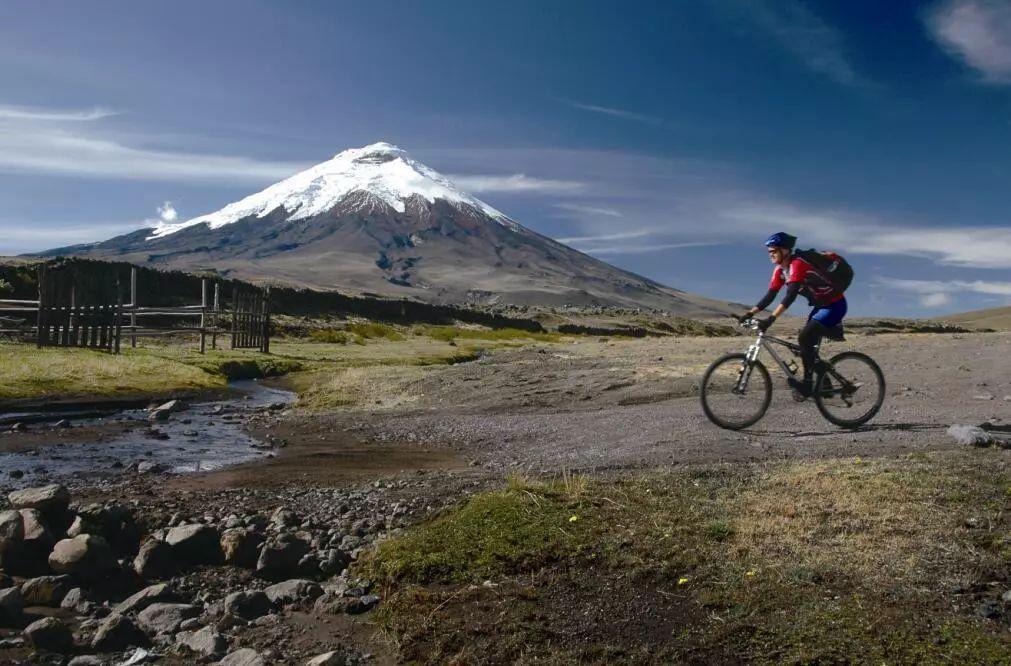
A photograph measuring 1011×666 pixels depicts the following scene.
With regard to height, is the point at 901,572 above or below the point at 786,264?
below

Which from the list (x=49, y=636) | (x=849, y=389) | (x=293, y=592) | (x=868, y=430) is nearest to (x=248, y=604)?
(x=293, y=592)

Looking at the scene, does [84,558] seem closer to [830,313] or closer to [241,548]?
[241,548]

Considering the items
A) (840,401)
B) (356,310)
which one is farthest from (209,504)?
(356,310)

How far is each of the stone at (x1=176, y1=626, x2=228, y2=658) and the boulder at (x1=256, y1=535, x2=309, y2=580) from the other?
1414 millimetres

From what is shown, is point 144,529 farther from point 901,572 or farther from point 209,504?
point 901,572

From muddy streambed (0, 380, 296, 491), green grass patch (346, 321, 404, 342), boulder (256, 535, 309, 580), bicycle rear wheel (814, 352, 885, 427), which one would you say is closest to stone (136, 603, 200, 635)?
boulder (256, 535, 309, 580)

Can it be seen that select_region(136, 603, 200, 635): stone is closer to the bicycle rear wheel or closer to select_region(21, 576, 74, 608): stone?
select_region(21, 576, 74, 608): stone

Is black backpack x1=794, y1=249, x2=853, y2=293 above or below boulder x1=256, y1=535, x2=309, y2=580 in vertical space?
above

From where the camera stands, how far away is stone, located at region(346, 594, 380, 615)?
6.80 metres

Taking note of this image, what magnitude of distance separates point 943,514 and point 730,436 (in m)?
4.87

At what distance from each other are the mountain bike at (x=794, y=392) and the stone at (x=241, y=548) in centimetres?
722

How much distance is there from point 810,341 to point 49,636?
33.6 feet

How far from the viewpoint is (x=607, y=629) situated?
5801 millimetres

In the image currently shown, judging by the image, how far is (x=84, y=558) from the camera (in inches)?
305
